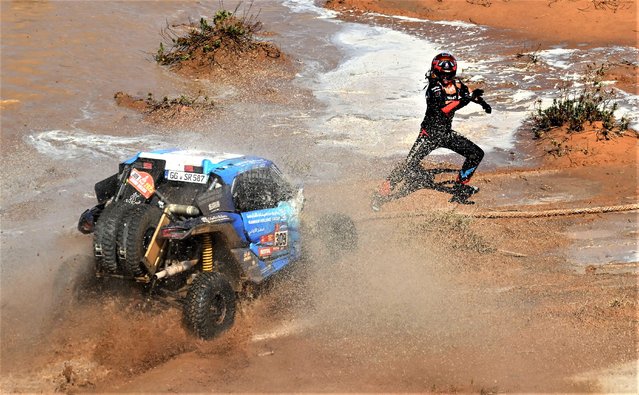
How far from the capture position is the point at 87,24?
831 inches

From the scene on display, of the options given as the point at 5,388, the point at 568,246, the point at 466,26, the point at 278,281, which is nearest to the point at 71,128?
the point at 278,281

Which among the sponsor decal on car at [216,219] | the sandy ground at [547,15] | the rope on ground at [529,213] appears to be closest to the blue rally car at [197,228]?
the sponsor decal on car at [216,219]

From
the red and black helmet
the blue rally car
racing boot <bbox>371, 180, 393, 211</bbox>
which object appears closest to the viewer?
the blue rally car

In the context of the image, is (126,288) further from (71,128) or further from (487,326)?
(71,128)

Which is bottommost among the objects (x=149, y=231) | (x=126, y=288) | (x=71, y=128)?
(x=71, y=128)

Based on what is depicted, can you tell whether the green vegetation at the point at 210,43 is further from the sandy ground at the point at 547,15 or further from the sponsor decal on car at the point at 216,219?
the sponsor decal on car at the point at 216,219

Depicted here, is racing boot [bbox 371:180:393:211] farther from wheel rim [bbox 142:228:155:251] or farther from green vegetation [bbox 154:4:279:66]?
green vegetation [bbox 154:4:279:66]

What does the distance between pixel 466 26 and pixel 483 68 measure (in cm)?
538

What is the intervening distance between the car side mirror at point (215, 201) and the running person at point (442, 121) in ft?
11.9

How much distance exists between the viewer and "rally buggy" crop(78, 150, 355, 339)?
6.50 metres

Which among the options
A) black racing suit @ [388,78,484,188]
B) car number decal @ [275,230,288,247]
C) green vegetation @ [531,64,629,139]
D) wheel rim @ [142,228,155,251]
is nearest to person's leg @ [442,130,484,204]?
black racing suit @ [388,78,484,188]

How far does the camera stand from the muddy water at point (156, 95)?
33.2 feet

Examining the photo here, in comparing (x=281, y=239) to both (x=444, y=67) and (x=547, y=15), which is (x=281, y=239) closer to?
(x=444, y=67)

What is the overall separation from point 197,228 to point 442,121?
4731mm
